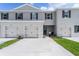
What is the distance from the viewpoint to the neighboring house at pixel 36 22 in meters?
25.8

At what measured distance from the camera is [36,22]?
84.4 ft

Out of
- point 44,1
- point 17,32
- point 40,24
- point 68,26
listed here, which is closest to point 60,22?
point 68,26

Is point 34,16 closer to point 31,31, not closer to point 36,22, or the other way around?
point 36,22

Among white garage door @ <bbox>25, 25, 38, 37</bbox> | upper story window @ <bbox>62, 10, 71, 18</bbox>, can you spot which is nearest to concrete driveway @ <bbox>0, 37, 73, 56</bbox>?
white garage door @ <bbox>25, 25, 38, 37</bbox>

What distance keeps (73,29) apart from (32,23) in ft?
15.7

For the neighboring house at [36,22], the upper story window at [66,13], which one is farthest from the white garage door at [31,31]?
the upper story window at [66,13]

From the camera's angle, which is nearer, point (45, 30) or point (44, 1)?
point (44, 1)

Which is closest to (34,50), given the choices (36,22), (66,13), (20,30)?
(36,22)

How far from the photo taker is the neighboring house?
2581 cm

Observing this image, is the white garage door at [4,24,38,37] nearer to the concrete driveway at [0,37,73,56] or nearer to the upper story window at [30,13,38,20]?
the upper story window at [30,13,38,20]

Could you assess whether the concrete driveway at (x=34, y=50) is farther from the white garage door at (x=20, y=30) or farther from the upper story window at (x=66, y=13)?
the upper story window at (x=66, y=13)

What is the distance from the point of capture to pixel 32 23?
25.8 metres

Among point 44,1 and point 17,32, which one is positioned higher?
point 44,1

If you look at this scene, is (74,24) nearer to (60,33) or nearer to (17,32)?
(60,33)
